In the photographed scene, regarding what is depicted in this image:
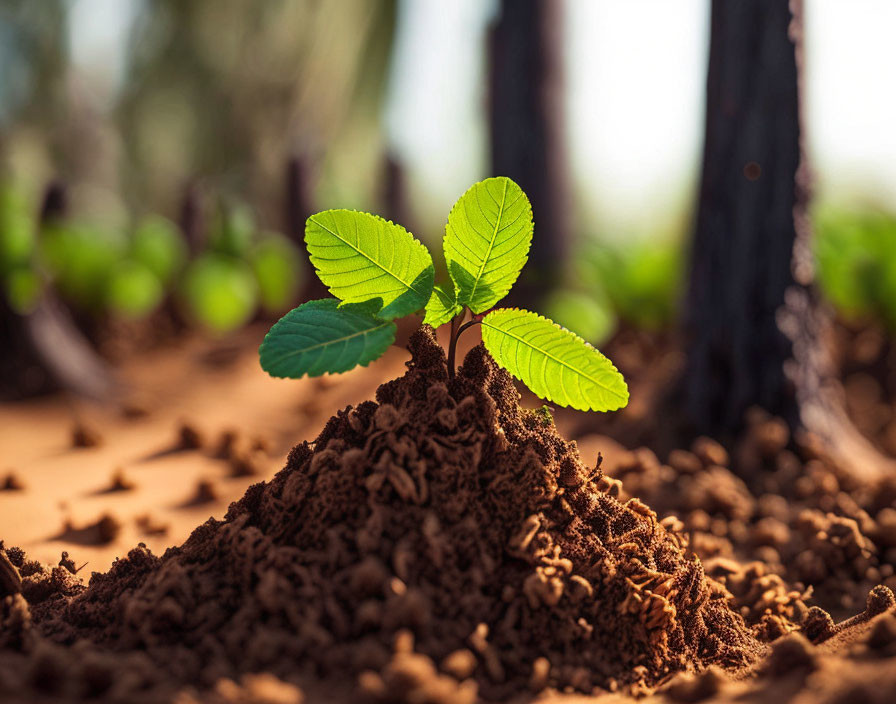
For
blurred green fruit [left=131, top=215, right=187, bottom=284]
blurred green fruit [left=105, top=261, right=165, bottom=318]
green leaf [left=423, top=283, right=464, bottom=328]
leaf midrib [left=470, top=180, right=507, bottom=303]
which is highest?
blurred green fruit [left=131, top=215, right=187, bottom=284]

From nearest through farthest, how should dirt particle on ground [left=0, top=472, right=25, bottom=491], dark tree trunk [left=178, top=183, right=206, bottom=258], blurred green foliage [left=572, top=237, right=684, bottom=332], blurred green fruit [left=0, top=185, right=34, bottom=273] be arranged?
dirt particle on ground [left=0, top=472, right=25, bottom=491]
blurred green fruit [left=0, top=185, right=34, bottom=273]
blurred green foliage [left=572, top=237, right=684, bottom=332]
dark tree trunk [left=178, top=183, right=206, bottom=258]

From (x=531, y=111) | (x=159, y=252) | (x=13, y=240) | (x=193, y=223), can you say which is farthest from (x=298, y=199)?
(x=13, y=240)

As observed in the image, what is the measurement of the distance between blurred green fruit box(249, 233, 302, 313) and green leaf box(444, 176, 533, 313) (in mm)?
3302

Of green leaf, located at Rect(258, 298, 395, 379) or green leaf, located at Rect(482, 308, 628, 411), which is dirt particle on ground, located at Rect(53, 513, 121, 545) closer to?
green leaf, located at Rect(258, 298, 395, 379)

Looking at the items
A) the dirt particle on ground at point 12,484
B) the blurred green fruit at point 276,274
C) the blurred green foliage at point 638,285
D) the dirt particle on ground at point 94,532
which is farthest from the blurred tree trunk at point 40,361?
the blurred green foliage at point 638,285

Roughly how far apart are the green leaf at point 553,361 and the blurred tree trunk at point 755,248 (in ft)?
5.03

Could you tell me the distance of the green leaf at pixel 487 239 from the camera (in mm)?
1451

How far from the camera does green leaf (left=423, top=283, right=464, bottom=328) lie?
1.48m

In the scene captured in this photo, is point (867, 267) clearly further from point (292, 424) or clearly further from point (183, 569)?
point (183, 569)

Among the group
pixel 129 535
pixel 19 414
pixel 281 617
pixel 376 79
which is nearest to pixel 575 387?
pixel 281 617

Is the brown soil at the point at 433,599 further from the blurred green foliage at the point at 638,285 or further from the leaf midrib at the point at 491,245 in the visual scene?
the blurred green foliage at the point at 638,285

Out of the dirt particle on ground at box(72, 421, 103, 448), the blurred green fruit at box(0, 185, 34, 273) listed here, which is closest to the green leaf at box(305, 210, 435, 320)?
the dirt particle on ground at box(72, 421, 103, 448)

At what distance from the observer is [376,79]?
9711 mm

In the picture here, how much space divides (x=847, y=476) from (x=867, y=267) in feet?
6.21
